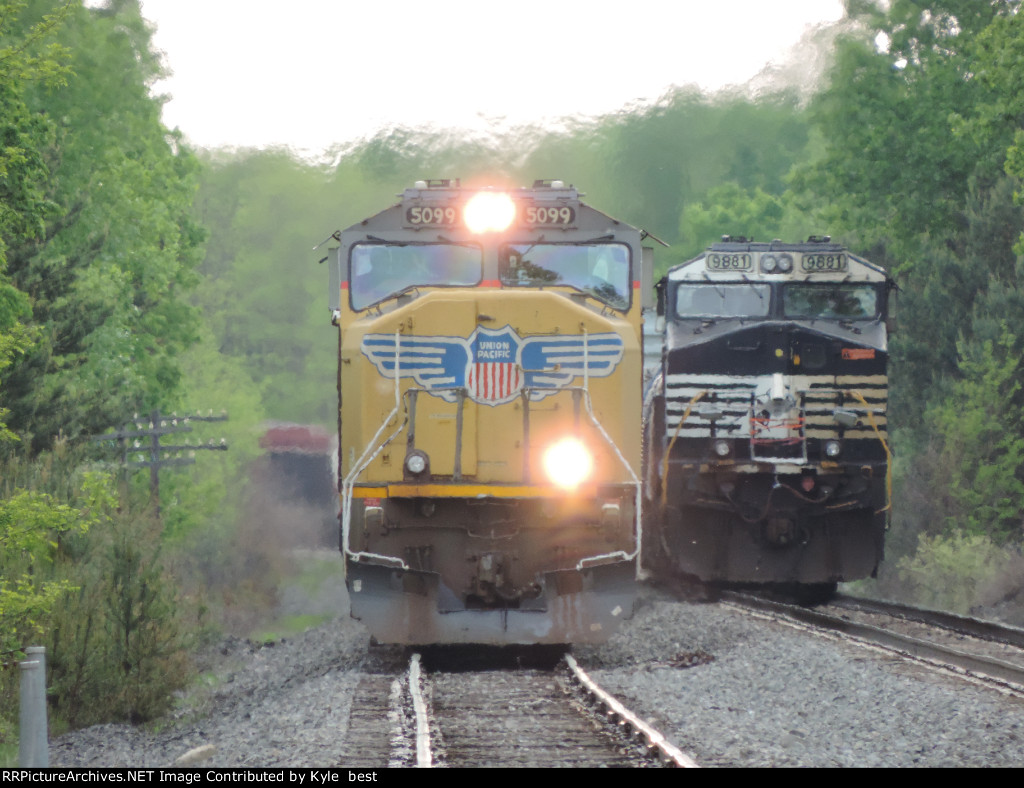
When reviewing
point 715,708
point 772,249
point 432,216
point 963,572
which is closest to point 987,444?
point 963,572

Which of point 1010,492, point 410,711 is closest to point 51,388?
point 410,711

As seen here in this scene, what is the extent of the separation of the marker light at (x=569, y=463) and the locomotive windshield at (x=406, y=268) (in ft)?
5.57

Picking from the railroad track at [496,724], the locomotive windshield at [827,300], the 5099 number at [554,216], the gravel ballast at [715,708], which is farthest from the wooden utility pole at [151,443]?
the railroad track at [496,724]

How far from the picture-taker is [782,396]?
1526cm

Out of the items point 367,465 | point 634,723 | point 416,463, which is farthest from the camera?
point 367,465

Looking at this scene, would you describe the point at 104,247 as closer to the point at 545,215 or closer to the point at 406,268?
the point at 406,268

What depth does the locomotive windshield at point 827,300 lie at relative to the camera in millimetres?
15453

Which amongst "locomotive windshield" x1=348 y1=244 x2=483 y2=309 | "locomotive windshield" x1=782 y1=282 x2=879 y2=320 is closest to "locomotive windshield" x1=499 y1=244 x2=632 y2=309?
"locomotive windshield" x1=348 y1=244 x2=483 y2=309

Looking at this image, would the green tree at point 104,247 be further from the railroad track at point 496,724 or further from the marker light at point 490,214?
the railroad track at point 496,724

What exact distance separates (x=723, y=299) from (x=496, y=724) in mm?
8193

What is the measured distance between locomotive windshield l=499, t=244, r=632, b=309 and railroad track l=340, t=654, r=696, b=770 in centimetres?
322

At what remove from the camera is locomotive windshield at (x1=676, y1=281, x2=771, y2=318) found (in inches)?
612

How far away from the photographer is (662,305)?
16.0 m

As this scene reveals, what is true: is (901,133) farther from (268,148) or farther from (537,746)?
(537,746)
